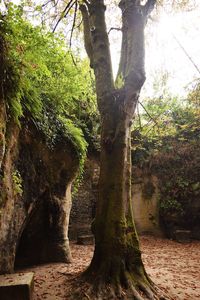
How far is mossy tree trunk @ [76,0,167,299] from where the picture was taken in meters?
4.91

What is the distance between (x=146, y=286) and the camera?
4.85 meters

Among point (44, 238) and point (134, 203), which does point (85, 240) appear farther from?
point (44, 238)

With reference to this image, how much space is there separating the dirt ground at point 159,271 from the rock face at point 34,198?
0.67m

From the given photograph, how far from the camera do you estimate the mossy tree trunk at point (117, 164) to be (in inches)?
193

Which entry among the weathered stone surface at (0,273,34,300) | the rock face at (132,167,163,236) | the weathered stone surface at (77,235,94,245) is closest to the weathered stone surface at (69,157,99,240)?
the weathered stone surface at (77,235,94,245)

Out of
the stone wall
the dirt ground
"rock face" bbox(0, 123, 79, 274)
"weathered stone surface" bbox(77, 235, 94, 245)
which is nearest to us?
the dirt ground

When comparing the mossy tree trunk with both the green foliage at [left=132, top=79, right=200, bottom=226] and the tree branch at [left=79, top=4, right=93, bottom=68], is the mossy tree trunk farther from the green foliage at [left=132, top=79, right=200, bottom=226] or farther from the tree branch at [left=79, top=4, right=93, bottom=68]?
the green foliage at [left=132, top=79, right=200, bottom=226]

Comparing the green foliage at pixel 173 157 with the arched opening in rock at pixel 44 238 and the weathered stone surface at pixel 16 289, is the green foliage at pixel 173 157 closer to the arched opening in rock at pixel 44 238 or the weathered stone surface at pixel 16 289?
the arched opening in rock at pixel 44 238

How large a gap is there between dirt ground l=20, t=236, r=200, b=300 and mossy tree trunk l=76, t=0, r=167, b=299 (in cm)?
70

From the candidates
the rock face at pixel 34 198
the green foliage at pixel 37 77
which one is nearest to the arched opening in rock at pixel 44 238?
the rock face at pixel 34 198

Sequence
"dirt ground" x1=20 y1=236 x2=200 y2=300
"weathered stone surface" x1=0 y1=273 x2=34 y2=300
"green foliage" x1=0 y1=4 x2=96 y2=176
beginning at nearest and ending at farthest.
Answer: "weathered stone surface" x1=0 y1=273 x2=34 y2=300
"green foliage" x1=0 y1=4 x2=96 y2=176
"dirt ground" x1=20 y1=236 x2=200 y2=300

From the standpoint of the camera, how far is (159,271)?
6805 mm

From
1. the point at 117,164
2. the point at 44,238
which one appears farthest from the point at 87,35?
the point at 44,238

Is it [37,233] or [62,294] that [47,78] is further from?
[62,294]
